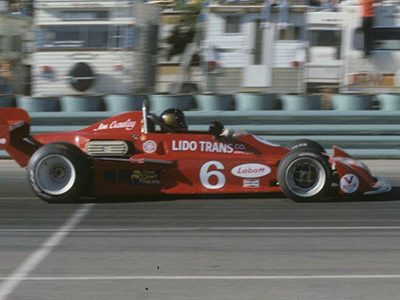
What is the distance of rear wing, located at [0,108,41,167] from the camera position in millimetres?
9016

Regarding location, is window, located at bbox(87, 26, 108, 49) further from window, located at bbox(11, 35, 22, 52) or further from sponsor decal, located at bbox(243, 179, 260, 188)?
sponsor decal, located at bbox(243, 179, 260, 188)

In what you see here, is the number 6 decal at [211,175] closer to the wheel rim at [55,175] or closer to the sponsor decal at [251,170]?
the sponsor decal at [251,170]

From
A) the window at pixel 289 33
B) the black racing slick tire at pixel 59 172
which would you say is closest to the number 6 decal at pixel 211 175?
the black racing slick tire at pixel 59 172

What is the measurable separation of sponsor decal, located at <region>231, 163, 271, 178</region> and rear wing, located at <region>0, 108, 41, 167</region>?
2.27m

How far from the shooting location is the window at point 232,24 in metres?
16.3

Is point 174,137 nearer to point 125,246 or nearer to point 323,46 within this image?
point 125,246

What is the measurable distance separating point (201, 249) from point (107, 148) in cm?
264

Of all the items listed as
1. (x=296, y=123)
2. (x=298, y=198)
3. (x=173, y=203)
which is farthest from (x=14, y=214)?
(x=296, y=123)

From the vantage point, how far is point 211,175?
28.8ft

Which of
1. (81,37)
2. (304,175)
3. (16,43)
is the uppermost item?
(81,37)

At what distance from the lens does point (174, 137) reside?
29.1ft

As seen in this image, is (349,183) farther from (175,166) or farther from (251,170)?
(175,166)

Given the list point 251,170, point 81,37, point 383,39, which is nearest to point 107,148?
point 251,170

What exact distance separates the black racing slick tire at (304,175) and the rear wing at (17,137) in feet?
9.19
